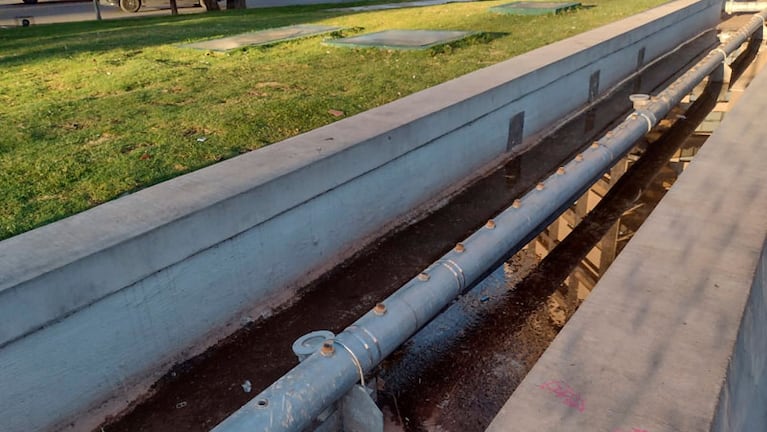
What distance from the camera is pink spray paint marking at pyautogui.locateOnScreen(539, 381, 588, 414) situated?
3361 millimetres

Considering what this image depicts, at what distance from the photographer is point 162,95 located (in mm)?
8914

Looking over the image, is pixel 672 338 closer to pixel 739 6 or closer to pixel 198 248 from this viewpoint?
pixel 198 248

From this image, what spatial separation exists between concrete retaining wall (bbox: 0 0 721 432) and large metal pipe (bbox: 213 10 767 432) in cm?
153

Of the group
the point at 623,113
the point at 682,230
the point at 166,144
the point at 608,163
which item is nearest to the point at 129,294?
the point at 166,144

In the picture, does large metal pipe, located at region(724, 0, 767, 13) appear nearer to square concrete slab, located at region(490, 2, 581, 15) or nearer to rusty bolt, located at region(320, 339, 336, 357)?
square concrete slab, located at region(490, 2, 581, 15)

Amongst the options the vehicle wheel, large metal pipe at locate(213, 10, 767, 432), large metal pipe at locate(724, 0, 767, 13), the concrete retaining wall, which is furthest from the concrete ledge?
the vehicle wheel

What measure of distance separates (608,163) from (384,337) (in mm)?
4530

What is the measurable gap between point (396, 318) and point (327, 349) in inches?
27.4

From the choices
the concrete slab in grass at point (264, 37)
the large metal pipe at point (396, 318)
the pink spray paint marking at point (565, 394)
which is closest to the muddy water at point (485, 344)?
the large metal pipe at point (396, 318)

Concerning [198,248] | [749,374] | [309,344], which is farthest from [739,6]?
[309,344]

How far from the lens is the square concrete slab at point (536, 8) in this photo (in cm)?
1750

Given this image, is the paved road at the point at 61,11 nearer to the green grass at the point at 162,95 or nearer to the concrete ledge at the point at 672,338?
the green grass at the point at 162,95

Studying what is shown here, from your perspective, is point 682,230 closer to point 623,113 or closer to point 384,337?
point 384,337

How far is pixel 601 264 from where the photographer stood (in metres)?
7.21
